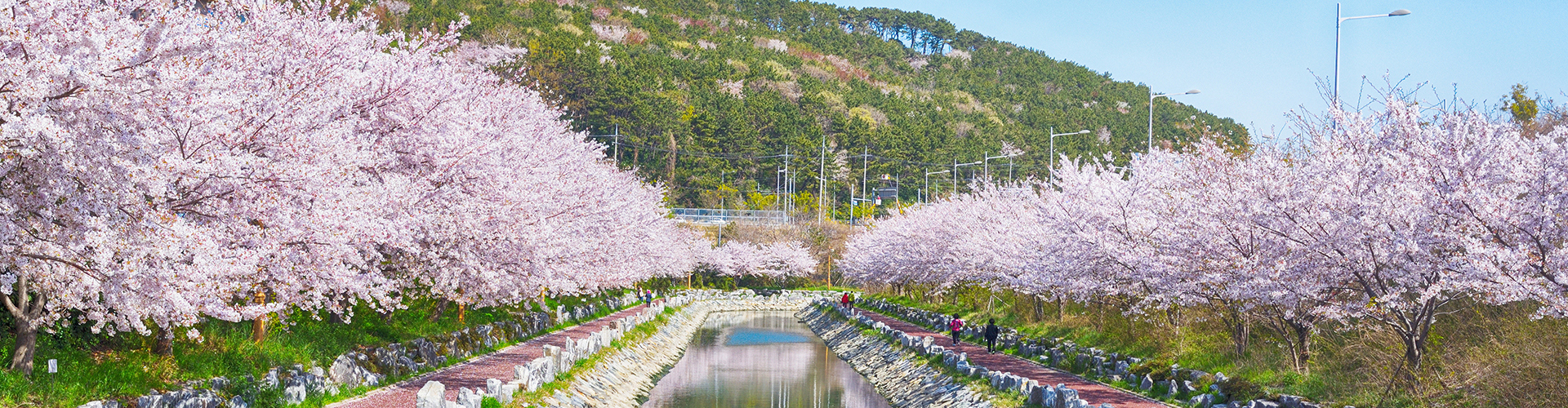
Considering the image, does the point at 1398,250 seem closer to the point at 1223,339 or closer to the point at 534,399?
the point at 1223,339

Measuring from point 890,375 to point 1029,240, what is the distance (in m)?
5.09

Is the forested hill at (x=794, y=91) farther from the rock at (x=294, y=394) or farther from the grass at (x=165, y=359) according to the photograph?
the rock at (x=294, y=394)

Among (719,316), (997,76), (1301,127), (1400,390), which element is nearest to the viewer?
(1400,390)

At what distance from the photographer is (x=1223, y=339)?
20266 millimetres

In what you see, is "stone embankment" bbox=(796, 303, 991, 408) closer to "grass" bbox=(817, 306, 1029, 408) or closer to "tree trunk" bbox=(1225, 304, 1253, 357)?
"grass" bbox=(817, 306, 1029, 408)

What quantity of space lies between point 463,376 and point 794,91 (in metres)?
102

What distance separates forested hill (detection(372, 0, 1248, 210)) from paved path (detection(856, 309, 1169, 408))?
86.7 feet

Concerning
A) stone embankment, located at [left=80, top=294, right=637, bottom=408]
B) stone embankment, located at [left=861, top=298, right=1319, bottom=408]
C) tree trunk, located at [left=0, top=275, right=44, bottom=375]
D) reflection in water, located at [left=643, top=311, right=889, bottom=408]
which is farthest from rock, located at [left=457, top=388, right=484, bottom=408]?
reflection in water, located at [left=643, top=311, right=889, bottom=408]

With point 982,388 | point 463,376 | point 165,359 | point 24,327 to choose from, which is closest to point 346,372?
point 463,376

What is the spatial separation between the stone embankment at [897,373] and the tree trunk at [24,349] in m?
13.8

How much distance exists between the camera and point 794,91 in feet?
391

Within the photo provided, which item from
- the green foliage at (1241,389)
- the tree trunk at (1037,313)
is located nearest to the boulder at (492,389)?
the green foliage at (1241,389)

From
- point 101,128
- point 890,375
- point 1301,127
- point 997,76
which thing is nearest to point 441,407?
point 101,128

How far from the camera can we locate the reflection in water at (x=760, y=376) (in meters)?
26.2
